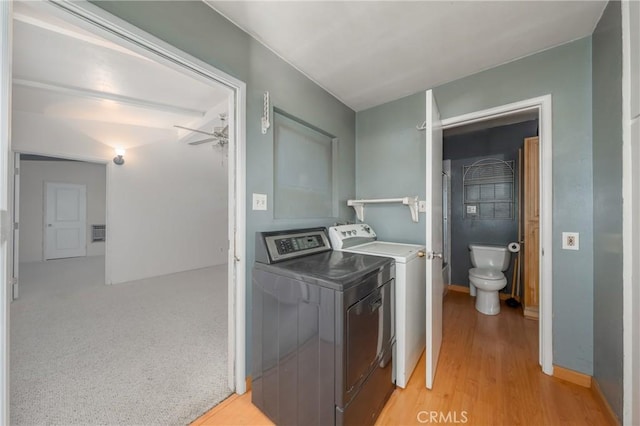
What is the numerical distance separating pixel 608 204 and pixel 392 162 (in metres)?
1.47

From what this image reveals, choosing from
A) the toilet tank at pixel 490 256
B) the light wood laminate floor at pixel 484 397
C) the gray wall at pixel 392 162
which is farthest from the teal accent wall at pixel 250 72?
the toilet tank at pixel 490 256

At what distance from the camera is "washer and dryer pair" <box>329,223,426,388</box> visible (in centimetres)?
149

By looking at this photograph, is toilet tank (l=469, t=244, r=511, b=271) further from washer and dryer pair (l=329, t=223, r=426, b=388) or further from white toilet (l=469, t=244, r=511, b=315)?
washer and dryer pair (l=329, t=223, r=426, b=388)

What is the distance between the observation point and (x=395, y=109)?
236 centimetres

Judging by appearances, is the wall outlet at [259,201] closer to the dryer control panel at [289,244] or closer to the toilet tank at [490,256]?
the dryer control panel at [289,244]

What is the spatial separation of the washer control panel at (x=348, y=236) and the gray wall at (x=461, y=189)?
6.22 feet

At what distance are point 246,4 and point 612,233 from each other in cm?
238

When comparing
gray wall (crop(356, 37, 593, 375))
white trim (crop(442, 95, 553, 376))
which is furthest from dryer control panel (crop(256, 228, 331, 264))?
gray wall (crop(356, 37, 593, 375))

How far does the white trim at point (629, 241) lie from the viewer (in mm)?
979

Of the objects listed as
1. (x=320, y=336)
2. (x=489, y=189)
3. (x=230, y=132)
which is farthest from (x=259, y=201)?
(x=489, y=189)

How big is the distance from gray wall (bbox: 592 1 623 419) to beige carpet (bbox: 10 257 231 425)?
7.35 ft

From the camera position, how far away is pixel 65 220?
5609 millimetres

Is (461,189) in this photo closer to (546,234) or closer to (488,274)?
(488,274)

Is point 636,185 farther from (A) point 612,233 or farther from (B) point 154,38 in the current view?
(B) point 154,38
